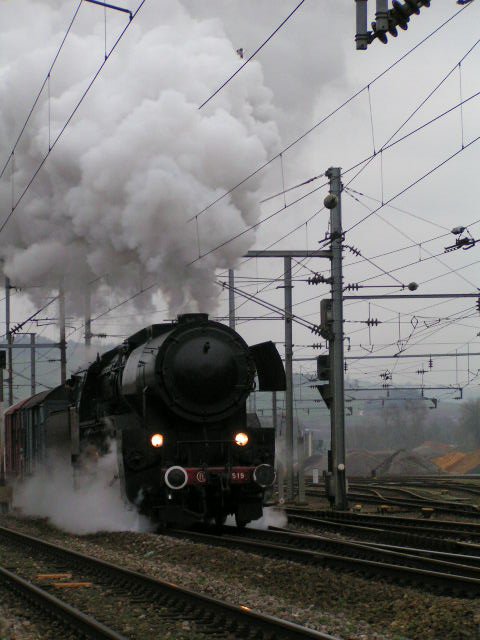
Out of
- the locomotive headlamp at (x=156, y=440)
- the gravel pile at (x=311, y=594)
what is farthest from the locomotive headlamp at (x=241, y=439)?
the gravel pile at (x=311, y=594)

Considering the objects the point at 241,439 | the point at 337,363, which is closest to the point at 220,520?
the point at 241,439

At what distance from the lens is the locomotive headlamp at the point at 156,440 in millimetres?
12711

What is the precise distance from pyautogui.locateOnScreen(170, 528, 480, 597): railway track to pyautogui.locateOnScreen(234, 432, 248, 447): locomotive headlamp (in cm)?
129

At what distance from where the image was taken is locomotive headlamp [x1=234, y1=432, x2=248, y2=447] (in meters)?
13.1

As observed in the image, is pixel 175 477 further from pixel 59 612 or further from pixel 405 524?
pixel 59 612

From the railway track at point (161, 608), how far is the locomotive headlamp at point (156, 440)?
2.38 m

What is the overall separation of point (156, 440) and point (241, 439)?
126 centimetres

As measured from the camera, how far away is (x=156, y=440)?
12750 millimetres

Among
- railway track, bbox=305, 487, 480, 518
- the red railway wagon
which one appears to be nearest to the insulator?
railway track, bbox=305, 487, 480, 518

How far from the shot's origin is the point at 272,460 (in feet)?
43.5

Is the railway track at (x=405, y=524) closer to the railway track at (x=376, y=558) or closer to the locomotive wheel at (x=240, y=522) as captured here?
the locomotive wheel at (x=240, y=522)

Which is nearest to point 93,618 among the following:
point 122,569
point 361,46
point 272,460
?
point 122,569

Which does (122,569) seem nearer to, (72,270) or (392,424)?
(72,270)

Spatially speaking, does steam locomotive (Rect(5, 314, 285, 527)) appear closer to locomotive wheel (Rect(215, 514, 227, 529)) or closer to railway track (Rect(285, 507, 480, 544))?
locomotive wheel (Rect(215, 514, 227, 529))
